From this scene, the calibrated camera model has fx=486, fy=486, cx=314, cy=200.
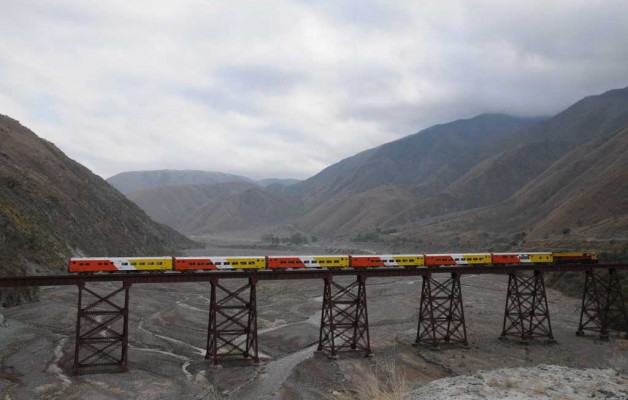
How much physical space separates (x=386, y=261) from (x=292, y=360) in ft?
32.0

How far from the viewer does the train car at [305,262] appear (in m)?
33.4

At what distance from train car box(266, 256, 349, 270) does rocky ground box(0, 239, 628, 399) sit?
6.25m

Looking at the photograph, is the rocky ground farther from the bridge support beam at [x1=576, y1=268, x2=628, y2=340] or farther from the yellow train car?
the yellow train car

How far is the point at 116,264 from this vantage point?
98.8ft

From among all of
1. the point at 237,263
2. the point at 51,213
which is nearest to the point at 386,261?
the point at 237,263

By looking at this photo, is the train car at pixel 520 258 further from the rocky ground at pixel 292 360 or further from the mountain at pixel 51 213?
the mountain at pixel 51 213

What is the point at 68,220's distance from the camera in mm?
79500

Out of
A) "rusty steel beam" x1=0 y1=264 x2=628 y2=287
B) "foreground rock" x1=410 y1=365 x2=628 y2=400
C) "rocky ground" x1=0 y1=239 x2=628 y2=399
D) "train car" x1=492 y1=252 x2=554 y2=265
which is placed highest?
"train car" x1=492 y1=252 x2=554 y2=265

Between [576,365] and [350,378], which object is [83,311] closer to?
[350,378]

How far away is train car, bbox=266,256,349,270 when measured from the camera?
33375 mm

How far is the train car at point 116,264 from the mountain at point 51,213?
2188cm

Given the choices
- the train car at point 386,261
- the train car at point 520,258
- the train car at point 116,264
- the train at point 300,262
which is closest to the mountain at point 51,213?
the train car at point 116,264

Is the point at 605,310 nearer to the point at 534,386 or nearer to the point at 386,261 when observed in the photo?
the point at 386,261

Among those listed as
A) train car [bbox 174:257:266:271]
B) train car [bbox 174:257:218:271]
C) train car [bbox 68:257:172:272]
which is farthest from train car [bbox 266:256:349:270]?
train car [bbox 68:257:172:272]
